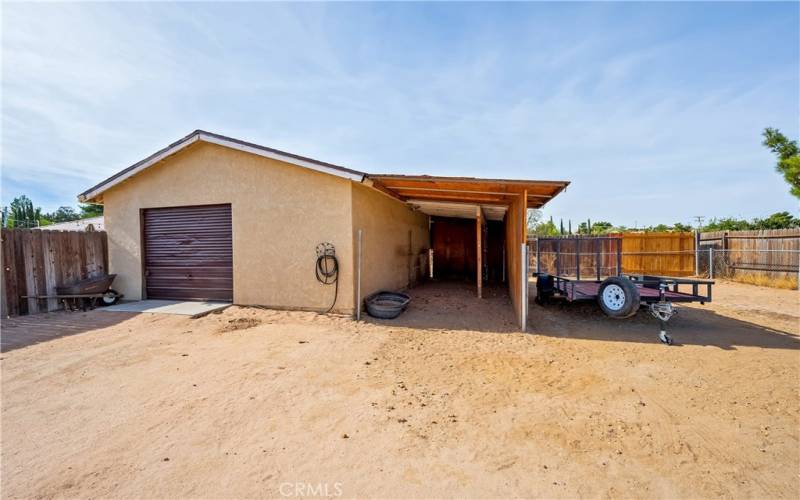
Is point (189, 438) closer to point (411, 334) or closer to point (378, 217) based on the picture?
point (411, 334)

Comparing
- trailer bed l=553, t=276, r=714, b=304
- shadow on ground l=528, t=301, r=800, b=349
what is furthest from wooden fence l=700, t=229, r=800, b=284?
trailer bed l=553, t=276, r=714, b=304

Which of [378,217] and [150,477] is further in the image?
[378,217]

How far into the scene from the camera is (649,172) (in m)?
15.9

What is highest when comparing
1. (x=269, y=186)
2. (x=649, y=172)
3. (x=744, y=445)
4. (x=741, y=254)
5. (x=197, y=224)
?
(x=649, y=172)

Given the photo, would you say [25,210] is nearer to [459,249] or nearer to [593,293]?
[459,249]

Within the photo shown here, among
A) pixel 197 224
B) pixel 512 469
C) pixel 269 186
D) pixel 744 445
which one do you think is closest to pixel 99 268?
pixel 197 224

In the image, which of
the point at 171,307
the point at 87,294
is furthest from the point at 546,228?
the point at 87,294

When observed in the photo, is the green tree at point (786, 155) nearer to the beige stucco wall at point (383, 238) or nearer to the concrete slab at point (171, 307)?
the beige stucco wall at point (383, 238)

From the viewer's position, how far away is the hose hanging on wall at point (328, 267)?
7363 millimetres

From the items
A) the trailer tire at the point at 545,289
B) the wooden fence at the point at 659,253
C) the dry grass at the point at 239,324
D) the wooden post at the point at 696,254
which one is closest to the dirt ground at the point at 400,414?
the dry grass at the point at 239,324

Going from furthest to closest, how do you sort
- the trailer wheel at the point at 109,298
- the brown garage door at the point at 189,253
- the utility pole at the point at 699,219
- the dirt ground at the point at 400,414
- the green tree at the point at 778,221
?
the utility pole at the point at 699,219 < the green tree at the point at 778,221 < the trailer wheel at the point at 109,298 < the brown garage door at the point at 189,253 < the dirt ground at the point at 400,414

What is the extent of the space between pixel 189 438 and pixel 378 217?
671cm

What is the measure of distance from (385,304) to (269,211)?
11.2ft

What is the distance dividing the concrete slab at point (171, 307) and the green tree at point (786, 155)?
16993 mm
